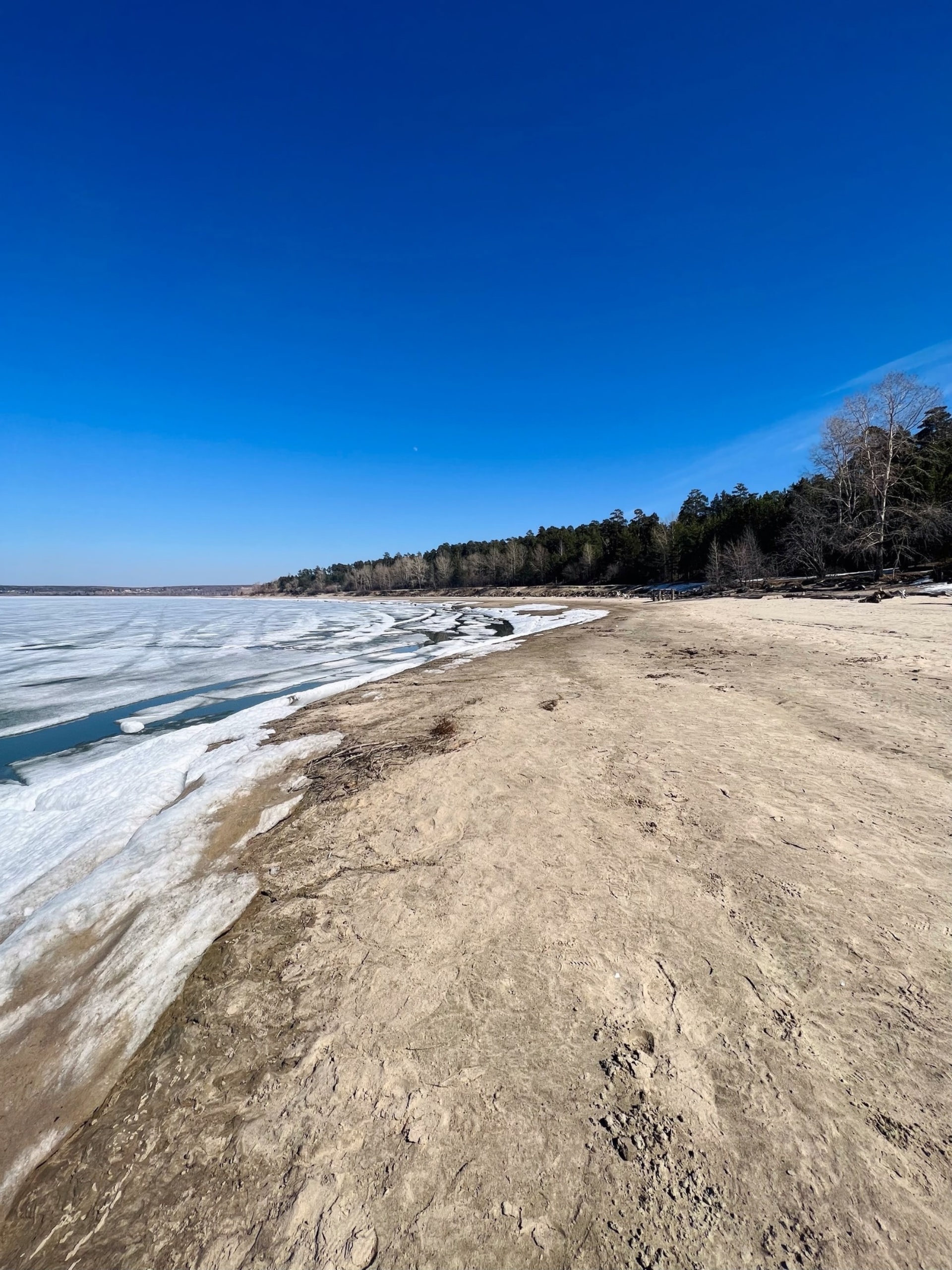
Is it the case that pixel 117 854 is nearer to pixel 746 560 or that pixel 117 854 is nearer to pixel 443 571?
pixel 746 560

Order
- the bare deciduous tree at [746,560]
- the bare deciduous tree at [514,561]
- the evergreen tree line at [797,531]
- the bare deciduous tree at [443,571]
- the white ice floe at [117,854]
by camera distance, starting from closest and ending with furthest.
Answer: the white ice floe at [117,854] < the evergreen tree line at [797,531] < the bare deciduous tree at [746,560] < the bare deciduous tree at [514,561] < the bare deciduous tree at [443,571]

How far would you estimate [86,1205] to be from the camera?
1.99 m

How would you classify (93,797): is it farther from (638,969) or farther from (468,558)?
(468,558)

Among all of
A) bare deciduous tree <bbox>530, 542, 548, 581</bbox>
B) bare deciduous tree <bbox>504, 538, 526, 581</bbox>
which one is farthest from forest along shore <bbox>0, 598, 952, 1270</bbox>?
bare deciduous tree <bbox>504, 538, 526, 581</bbox>

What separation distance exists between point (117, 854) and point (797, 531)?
47.6 meters

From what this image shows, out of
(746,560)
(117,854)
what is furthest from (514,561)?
(117,854)

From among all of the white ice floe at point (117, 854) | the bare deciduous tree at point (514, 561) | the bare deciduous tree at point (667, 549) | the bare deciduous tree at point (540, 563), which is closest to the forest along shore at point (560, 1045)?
the white ice floe at point (117, 854)

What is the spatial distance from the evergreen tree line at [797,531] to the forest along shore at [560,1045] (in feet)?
108

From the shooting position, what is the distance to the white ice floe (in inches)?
109

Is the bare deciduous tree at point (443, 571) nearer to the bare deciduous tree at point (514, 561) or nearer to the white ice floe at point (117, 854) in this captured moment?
the bare deciduous tree at point (514, 561)

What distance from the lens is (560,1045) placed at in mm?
2453

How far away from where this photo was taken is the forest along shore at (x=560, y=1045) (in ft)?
5.87

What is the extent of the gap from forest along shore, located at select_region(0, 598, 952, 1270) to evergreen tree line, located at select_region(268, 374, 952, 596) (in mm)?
32829

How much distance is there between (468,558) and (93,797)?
94.3 meters
